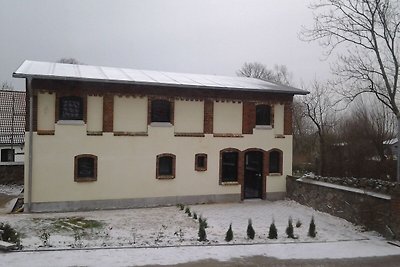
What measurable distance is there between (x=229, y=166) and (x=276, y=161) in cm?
273

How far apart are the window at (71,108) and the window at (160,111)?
10.2 ft

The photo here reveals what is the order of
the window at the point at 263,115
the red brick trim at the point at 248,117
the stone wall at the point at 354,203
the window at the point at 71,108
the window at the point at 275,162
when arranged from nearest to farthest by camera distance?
the stone wall at the point at 354,203 < the window at the point at 71,108 < the red brick trim at the point at 248,117 < the window at the point at 263,115 < the window at the point at 275,162

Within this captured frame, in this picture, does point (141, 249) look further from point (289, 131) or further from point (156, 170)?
point (289, 131)

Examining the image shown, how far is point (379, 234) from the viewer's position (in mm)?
12594

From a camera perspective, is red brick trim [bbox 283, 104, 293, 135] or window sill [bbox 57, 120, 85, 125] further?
red brick trim [bbox 283, 104, 293, 135]

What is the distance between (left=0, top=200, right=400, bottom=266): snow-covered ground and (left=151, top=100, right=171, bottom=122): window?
4.09 meters

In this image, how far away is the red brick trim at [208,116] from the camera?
60.6 feet

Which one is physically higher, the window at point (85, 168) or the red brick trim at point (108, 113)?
the red brick trim at point (108, 113)

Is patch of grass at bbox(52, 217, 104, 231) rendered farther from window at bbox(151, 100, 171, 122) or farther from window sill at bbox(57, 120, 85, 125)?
window at bbox(151, 100, 171, 122)

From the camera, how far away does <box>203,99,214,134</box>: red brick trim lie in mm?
18469

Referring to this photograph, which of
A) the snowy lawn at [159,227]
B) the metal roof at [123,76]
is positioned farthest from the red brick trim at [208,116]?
the snowy lawn at [159,227]

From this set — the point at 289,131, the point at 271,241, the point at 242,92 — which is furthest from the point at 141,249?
the point at 289,131

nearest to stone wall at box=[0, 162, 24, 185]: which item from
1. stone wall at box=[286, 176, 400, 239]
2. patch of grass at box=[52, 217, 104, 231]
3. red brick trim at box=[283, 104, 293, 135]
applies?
patch of grass at box=[52, 217, 104, 231]

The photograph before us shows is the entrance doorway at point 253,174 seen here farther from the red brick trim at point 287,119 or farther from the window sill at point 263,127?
the red brick trim at point 287,119
